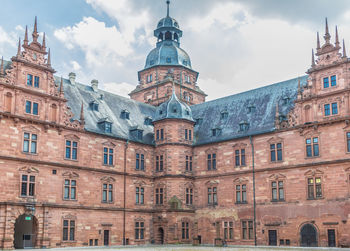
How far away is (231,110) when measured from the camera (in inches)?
1954

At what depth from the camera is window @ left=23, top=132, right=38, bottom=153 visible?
120ft

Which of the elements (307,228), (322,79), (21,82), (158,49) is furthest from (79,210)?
(158,49)

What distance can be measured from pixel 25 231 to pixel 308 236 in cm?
2369

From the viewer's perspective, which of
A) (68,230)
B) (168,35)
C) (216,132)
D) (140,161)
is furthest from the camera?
(168,35)

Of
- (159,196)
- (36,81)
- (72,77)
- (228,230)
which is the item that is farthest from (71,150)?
(228,230)

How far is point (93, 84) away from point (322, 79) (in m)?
23.7

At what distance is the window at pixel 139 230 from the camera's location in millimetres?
44250

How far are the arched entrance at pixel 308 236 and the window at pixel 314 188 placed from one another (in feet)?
8.31

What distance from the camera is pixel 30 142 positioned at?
3706 cm

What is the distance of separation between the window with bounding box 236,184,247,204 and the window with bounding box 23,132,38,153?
1933 centimetres

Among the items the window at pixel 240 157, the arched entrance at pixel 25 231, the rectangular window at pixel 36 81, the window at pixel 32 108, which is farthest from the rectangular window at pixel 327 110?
the arched entrance at pixel 25 231

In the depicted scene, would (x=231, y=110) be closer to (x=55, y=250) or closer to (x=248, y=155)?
(x=248, y=155)

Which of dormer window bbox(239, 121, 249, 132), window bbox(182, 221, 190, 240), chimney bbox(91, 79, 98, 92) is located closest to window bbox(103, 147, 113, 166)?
chimney bbox(91, 79, 98, 92)

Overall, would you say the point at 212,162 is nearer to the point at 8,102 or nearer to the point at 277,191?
the point at 277,191
